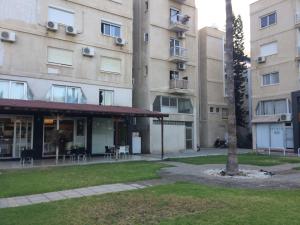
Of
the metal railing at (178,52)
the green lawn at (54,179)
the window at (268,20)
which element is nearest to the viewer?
the green lawn at (54,179)

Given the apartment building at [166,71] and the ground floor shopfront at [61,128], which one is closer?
the ground floor shopfront at [61,128]

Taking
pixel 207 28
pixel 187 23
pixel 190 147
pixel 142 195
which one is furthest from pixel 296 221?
pixel 207 28

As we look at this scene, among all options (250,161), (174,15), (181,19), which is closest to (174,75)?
(181,19)

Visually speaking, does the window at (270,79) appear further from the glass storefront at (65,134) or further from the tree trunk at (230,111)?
the glass storefront at (65,134)

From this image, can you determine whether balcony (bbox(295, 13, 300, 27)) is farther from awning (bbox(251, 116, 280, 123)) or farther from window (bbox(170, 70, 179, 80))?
window (bbox(170, 70, 179, 80))

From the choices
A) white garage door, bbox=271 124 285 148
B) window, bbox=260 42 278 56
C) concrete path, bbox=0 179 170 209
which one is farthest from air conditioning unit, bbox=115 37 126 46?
concrete path, bbox=0 179 170 209

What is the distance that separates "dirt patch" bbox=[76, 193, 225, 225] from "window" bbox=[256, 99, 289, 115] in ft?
82.8

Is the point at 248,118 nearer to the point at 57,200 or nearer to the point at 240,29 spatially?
the point at 240,29

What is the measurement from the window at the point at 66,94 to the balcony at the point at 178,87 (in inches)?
370

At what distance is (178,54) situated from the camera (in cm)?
3216

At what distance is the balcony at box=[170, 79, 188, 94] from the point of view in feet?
101

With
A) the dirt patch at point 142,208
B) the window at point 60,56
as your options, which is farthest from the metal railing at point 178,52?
the dirt patch at point 142,208

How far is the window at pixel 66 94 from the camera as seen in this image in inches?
923

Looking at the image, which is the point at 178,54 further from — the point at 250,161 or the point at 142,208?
the point at 142,208
